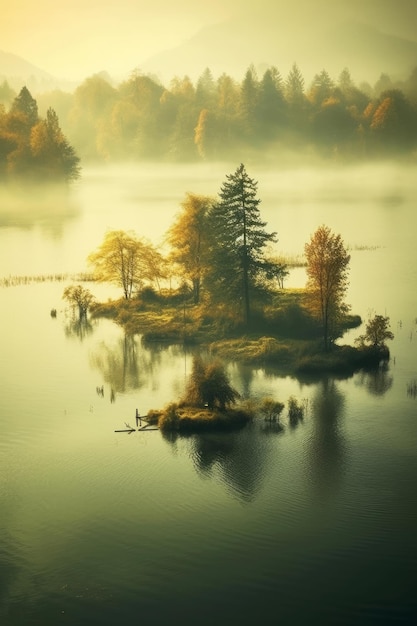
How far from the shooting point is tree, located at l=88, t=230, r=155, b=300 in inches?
3546

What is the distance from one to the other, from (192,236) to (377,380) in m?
29.3

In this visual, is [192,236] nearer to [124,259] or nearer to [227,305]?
[124,259]

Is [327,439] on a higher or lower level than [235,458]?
higher

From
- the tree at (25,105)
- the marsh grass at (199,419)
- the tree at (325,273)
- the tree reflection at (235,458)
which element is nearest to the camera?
the tree reflection at (235,458)

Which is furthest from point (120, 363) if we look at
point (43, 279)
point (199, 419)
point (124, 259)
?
point (43, 279)

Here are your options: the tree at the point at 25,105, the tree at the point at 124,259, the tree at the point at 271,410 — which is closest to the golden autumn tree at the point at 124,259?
the tree at the point at 124,259

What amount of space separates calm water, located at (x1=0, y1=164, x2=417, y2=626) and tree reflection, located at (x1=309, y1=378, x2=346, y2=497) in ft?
0.49

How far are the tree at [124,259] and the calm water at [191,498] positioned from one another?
11743 mm

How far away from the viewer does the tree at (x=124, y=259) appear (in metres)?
90.1

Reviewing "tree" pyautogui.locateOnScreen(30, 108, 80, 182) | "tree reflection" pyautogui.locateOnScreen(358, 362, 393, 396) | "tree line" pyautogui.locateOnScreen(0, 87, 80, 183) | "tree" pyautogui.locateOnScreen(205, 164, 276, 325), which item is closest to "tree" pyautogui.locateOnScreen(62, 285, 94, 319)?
"tree" pyautogui.locateOnScreen(205, 164, 276, 325)

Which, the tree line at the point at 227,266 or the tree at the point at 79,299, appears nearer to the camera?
the tree line at the point at 227,266

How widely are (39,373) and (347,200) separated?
12681 centimetres

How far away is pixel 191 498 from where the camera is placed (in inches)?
1822

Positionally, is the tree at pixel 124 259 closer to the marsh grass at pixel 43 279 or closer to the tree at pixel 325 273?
the marsh grass at pixel 43 279
